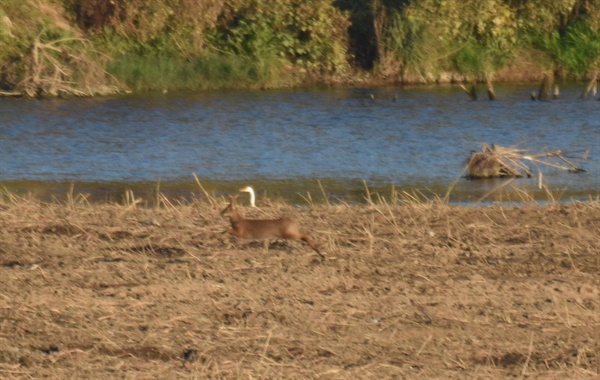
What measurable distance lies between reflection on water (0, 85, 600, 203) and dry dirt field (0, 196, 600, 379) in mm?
5672

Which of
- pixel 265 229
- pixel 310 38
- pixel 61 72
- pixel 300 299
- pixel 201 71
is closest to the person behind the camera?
pixel 300 299

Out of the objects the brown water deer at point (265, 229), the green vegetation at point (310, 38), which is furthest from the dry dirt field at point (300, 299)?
the green vegetation at point (310, 38)

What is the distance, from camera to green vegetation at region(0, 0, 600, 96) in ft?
89.4

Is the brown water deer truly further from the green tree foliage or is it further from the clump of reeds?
the green tree foliage

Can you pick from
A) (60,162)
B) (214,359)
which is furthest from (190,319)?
(60,162)

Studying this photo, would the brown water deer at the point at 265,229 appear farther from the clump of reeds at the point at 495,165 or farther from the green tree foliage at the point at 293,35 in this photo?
the green tree foliage at the point at 293,35

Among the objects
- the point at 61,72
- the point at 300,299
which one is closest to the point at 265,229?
the point at 300,299

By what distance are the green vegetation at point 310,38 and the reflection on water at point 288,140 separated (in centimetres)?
145

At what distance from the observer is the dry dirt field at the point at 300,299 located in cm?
547

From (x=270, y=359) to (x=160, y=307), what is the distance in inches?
39.0

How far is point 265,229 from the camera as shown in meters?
7.62

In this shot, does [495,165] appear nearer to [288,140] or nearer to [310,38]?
[288,140]

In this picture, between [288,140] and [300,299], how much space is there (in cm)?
1309

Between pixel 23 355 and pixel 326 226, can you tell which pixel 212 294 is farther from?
pixel 326 226
